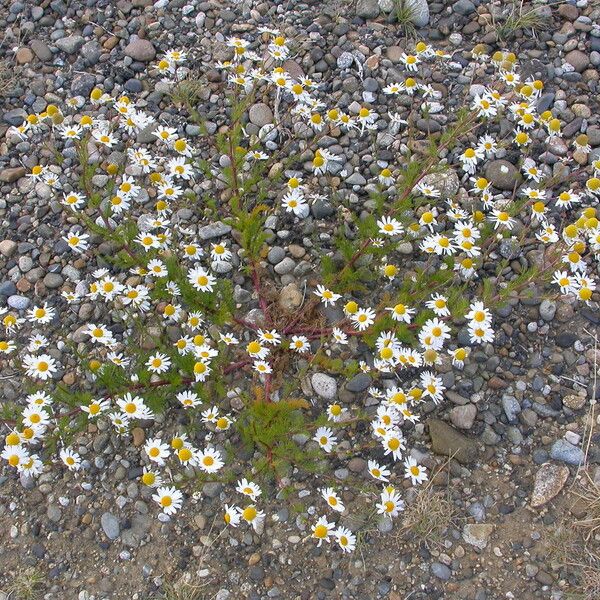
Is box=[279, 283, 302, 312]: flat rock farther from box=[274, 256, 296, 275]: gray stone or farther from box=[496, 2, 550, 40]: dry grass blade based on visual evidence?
box=[496, 2, 550, 40]: dry grass blade

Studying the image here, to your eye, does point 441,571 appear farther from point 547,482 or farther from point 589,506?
point 589,506

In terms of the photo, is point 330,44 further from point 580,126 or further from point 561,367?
point 561,367

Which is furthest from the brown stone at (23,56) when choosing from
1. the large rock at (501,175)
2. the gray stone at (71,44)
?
the large rock at (501,175)

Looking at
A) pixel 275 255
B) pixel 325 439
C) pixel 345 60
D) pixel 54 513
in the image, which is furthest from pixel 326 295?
pixel 345 60

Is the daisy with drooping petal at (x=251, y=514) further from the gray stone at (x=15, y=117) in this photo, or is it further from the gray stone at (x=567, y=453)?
the gray stone at (x=15, y=117)

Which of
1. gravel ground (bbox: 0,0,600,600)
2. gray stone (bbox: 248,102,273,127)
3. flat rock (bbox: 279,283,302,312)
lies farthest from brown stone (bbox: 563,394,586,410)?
gray stone (bbox: 248,102,273,127)

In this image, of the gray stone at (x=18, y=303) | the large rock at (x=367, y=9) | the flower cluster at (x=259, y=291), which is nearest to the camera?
the flower cluster at (x=259, y=291)
